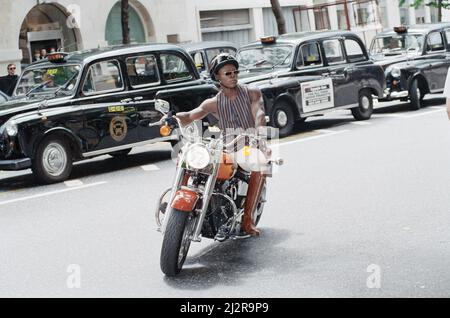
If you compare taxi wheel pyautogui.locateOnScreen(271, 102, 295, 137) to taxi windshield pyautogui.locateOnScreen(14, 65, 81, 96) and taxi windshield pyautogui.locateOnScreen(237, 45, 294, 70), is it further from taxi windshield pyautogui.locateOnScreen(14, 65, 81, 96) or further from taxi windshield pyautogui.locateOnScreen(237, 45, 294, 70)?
taxi windshield pyautogui.locateOnScreen(14, 65, 81, 96)

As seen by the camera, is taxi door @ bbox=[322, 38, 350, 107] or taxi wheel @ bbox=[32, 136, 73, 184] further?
taxi door @ bbox=[322, 38, 350, 107]

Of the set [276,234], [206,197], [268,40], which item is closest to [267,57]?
[268,40]

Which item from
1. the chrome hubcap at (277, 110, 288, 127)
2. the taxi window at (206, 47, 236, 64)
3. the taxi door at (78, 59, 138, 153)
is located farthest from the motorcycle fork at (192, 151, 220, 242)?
the taxi window at (206, 47, 236, 64)

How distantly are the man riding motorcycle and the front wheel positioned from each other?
1034 mm

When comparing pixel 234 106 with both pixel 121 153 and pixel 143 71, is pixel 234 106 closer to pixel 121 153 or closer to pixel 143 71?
pixel 143 71

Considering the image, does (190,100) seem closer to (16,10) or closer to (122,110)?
(122,110)

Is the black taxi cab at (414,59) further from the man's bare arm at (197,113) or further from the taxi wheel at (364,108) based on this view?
the man's bare arm at (197,113)

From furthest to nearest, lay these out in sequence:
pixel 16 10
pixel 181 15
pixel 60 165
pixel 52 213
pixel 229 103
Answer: pixel 181 15
pixel 16 10
pixel 60 165
pixel 52 213
pixel 229 103

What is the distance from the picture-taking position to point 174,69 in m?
14.4

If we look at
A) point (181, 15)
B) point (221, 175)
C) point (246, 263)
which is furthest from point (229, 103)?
point (181, 15)

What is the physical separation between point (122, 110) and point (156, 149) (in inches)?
101

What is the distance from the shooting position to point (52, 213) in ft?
33.2

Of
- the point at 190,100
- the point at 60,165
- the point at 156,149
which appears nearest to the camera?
the point at 60,165

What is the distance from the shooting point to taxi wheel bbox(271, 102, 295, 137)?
16.4 meters
